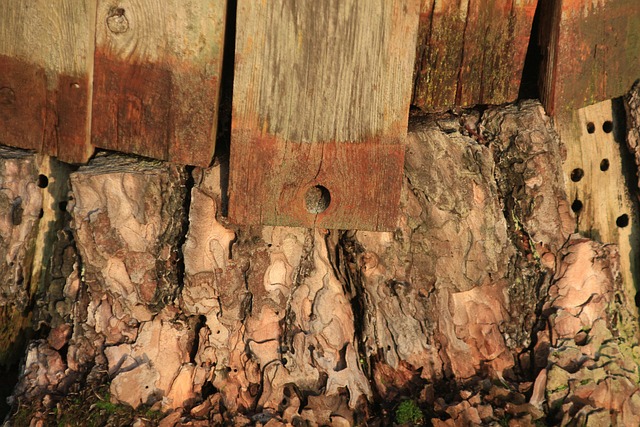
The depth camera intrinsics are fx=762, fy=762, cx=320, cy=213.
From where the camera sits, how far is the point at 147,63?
345cm

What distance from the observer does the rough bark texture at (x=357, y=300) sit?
11.9ft

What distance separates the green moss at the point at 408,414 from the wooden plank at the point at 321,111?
2.85 ft

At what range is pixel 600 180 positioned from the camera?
13.1 ft

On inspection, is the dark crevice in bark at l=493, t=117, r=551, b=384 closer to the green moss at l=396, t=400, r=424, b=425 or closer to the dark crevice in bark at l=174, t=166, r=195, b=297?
the green moss at l=396, t=400, r=424, b=425

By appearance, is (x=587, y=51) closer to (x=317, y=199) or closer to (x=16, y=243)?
(x=317, y=199)

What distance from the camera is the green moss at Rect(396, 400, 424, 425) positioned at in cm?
357

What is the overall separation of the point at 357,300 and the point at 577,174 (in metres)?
1.34

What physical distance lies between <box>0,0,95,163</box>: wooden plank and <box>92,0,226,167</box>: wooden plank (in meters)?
0.07

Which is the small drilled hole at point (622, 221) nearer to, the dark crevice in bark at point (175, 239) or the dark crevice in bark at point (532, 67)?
the dark crevice in bark at point (532, 67)

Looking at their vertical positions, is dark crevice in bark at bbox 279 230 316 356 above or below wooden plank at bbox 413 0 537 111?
below

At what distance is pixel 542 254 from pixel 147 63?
2.12 metres

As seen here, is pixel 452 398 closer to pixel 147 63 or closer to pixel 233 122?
pixel 233 122

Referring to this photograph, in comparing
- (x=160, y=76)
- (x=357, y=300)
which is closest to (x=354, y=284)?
(x=357, y=300)

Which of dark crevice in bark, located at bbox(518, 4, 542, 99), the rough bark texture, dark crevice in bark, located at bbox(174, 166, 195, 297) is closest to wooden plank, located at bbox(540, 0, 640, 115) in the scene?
dark crevice in bark, located at bbox(518, 4, 542, 99)
